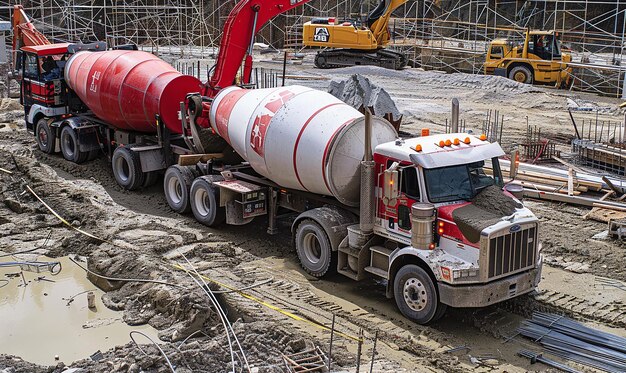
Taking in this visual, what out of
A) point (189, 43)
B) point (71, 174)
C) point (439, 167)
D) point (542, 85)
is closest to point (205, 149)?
point (71, 174)

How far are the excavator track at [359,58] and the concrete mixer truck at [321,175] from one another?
57.2 feet

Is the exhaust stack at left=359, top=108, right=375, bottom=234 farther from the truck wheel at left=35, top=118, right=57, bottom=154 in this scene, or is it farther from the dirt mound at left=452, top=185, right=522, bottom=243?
the truck wheel at left=35, top=118, right=57, bottom=154

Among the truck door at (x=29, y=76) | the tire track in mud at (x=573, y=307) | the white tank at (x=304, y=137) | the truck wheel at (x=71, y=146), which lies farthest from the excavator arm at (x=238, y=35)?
the tire track in mud at (x=573, y=307)

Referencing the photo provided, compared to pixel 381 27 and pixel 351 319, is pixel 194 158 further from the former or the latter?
pixel 381 27

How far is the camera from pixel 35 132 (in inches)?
842

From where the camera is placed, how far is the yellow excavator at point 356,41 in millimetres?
35875

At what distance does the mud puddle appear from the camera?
10844 mm

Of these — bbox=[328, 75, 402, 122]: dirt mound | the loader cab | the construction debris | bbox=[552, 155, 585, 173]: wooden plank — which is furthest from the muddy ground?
the loader cab

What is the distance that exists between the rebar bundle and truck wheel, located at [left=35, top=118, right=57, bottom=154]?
1398 centimetres

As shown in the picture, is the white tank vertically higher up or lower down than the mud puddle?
higher up

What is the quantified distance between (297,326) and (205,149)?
6.17 m

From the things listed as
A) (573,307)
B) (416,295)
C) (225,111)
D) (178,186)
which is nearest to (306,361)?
(416,295)

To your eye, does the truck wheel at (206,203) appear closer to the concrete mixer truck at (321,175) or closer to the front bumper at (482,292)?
the concrete mixer truck at (321,175)

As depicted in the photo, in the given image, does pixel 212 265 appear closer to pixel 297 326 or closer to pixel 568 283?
pixel 297 326
